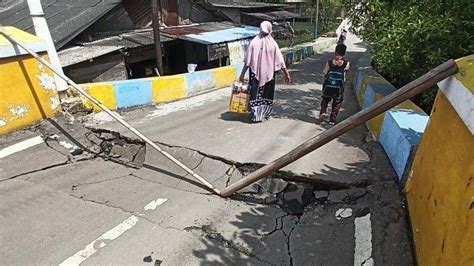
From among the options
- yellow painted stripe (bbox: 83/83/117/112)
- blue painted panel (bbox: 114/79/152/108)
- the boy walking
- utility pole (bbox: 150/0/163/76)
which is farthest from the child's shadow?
utility pole (bbox: 150/0/163/76)

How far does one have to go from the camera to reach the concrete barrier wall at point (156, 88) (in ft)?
21.6

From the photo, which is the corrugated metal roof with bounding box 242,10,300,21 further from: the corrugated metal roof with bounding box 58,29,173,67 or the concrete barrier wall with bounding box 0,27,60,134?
the concrete barrier wall with bounding box 0,27,60,134

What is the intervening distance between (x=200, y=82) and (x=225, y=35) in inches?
240

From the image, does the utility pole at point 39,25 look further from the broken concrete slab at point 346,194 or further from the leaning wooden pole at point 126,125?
the broken concrete slab at point 346,194

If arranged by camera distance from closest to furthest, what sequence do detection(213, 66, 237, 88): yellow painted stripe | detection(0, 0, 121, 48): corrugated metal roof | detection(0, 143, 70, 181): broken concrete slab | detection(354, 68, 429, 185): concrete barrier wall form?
detection(354, 68, 429, 185): concrete barrier wall, detection(0, 143, 70, 181): broken concrete slab, detection(213, 66, 237, 88): yellow painted stripe, detection(0, 0, 121, 48): corrugated metal roof

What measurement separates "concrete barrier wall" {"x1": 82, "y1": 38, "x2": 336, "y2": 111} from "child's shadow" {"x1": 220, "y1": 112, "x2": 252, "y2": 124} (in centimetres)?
172

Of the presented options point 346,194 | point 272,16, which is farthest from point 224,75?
point 272,16

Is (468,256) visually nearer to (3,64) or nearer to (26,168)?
(26,168)

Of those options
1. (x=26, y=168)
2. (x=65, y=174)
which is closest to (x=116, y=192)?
(x=65, y=174)

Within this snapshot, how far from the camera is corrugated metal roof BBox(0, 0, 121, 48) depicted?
32.6ft

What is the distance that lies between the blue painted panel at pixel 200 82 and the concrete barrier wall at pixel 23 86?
3446 millimetres

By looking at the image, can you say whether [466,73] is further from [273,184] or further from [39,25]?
[39,25]

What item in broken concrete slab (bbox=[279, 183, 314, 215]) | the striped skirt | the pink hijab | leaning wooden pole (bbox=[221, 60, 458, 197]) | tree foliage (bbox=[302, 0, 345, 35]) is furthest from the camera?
tree foliage (bbox=[302, 0, 345, 35])

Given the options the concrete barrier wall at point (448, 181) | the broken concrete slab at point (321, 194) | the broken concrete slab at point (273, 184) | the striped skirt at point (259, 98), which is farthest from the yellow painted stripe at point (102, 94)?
the concrete barrier wall at point (448, 181)
